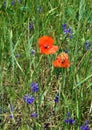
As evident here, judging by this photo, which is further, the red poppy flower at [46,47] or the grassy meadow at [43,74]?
the grassy meadow at [43,74]

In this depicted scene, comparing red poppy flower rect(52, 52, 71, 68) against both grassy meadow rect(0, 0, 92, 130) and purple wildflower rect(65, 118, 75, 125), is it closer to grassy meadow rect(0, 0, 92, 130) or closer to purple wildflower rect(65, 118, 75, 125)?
grassy meadow rect(0, 0, 92, 130)

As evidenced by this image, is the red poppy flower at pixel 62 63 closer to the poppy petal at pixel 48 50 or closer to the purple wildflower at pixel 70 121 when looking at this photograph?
the poppy petal at pixel 48 50

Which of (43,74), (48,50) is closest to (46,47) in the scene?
(48,50)

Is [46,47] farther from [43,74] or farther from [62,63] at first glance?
[43,74]

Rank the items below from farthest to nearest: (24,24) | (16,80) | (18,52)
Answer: (24,24) < (18,52) < (16,80)

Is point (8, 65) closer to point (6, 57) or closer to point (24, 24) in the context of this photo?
point (6, 57)

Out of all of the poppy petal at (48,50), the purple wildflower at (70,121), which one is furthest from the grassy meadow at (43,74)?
the poppy petal at (48,50)

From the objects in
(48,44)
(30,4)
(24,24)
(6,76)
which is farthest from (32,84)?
(30,4)

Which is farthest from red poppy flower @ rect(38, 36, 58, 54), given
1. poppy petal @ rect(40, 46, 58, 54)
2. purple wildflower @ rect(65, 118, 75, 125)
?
purple wildflower @ rect(65, 118, 75, 125)
